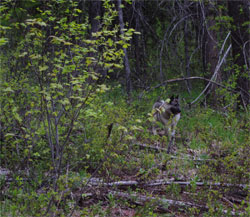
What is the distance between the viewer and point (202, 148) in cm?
702

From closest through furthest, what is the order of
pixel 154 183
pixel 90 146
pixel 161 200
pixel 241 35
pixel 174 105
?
pixel 161 200 < pixel 154 183 < pixel 90 146 < pixel 174 105 < pixel 241 35

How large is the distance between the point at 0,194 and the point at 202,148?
4.28 metres

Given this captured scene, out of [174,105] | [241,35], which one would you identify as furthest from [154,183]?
[241,35]

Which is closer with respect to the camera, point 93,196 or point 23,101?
point 93,196

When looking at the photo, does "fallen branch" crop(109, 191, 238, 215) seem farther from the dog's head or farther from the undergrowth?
the dog's head

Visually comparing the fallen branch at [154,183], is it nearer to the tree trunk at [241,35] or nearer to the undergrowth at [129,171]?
the undergrowth at [129,171]

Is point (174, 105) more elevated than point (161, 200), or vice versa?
point (174, 105)

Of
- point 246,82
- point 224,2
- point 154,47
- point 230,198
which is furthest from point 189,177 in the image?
point 154,47

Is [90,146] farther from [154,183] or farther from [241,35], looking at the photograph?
[241,35]

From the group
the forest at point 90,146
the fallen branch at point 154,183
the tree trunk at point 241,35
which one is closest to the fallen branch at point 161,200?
the forest at point 90,146

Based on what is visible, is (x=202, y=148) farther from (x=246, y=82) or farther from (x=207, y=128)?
(x=246, y=82)

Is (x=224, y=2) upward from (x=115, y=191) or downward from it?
upward

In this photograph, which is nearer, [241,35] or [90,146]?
[90,146]

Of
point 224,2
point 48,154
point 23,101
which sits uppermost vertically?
point 224,2
